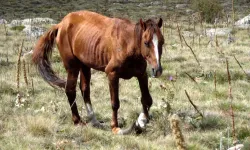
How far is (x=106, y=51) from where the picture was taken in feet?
22.4

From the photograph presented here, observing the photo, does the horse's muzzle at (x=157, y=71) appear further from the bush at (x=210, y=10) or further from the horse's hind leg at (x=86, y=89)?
the bush at (x=210, y=10)

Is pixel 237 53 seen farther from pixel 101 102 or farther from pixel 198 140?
pixel 198 140

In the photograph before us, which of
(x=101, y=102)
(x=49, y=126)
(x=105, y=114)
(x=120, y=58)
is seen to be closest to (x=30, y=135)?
(x=49, y=126)

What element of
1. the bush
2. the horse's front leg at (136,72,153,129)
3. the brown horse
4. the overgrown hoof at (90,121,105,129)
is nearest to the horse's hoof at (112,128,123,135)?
the brown horse

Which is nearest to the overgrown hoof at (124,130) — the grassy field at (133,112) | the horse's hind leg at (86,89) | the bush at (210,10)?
the grassy field at (133,112)

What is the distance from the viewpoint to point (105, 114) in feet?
26.3

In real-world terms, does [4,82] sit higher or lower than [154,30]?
lower

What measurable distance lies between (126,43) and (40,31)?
13.6 metres

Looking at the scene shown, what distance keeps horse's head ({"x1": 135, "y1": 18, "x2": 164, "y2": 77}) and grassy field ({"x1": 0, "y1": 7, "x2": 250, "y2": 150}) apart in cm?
60

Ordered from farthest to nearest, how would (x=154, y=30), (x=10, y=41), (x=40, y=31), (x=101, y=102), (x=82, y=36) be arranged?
(x=40, y=31), (x=10, y=41), (x=101, y=102), (x=82, y=36), (x=154, y=30)

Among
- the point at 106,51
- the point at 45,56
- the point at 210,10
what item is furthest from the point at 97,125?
the point at 210,10

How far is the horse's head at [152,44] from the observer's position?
5812 millimetres

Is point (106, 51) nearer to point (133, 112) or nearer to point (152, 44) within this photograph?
point (152, 44)

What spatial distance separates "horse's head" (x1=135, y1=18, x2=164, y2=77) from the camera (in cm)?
581
